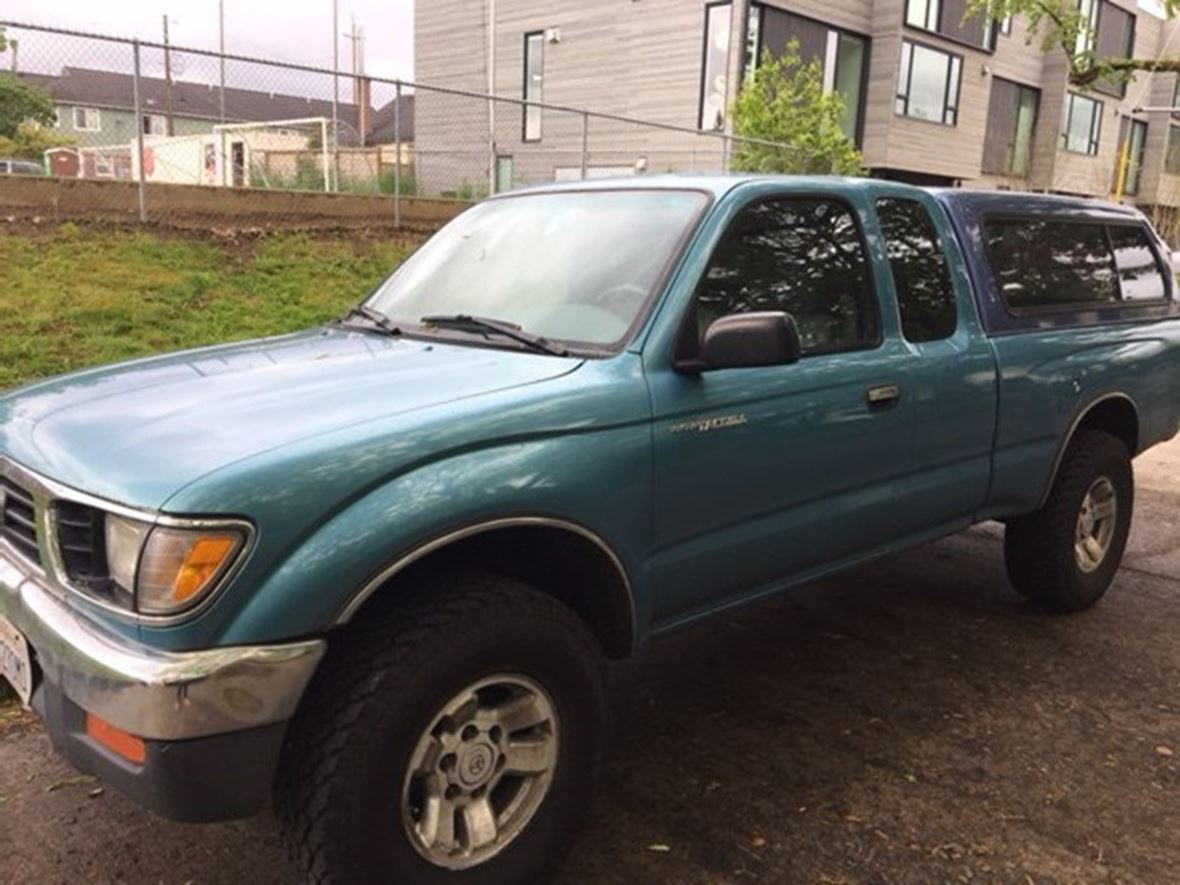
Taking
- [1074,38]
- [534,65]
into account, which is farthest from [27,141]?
[1074,38]

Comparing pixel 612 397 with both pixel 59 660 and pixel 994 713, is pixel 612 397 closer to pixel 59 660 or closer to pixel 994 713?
pixel 59 660

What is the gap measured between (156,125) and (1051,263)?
46.2 feet

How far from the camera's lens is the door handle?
3459mm

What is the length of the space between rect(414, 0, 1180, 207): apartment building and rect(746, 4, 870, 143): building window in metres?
0.03

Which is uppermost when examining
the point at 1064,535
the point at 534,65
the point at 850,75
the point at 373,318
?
the point at 534,65

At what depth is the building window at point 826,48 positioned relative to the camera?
844 inches

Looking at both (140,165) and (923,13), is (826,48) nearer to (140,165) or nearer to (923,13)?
(923,13)

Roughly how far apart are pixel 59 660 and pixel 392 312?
5.73 ft

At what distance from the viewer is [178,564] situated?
2.06 meters

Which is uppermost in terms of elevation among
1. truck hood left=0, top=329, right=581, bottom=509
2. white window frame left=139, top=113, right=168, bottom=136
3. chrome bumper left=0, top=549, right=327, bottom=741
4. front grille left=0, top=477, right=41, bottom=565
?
white window frame left=139, top=113, right=168, bottom=136

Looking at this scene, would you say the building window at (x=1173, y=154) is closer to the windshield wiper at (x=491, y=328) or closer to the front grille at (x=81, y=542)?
the windshield wiper at (x=491, y=328)

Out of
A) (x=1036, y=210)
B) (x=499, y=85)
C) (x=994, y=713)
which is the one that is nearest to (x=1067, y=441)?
(x=1036, y=210)

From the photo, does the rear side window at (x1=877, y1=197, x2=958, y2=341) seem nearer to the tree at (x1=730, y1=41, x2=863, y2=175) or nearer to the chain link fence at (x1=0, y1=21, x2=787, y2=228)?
the chain link fence at (x1=0, y1=21, x2=787, y2=228)

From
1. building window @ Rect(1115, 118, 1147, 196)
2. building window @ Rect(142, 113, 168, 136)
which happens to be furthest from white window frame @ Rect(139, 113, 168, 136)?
building window @ Rect(1115, 118, 1147, 196)
